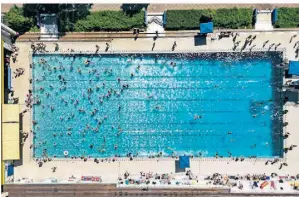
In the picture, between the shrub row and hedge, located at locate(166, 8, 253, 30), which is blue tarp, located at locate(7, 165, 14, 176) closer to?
the shrub row

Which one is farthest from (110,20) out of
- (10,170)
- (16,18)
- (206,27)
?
(10,170)

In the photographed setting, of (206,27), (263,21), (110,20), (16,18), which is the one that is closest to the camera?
(16,18)

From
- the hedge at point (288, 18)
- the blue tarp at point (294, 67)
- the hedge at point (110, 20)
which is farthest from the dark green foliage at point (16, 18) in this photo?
the blue tarp at point (294, 67)

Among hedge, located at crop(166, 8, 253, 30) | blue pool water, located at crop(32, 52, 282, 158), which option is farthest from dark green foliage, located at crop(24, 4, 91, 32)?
hedge, located at crop(166, 8, 253, 30)

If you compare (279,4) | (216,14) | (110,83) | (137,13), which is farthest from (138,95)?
(279,4)

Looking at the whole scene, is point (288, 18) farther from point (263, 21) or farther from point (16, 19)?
point (16, 19)

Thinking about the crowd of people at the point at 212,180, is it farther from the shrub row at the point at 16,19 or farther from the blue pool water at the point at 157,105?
the shrub row at the point at 16,19
